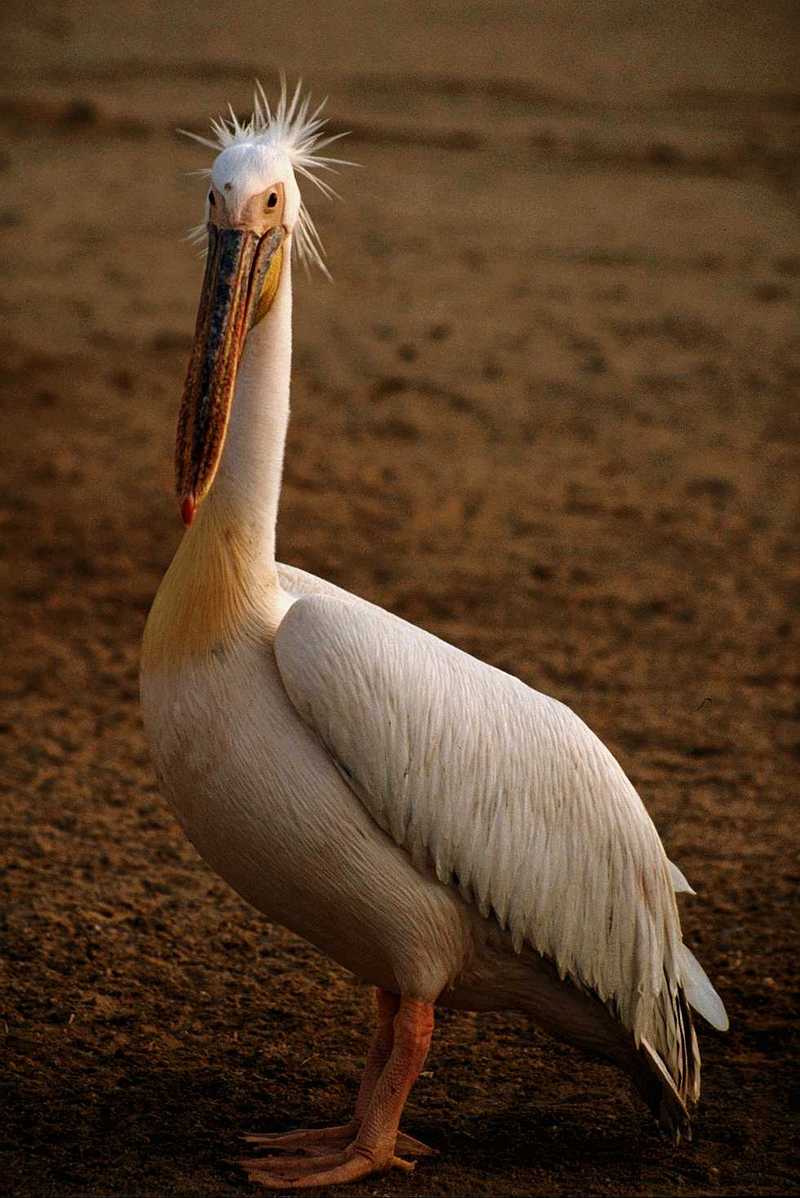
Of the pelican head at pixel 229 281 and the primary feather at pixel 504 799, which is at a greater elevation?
the pelican head at pixel 229 281

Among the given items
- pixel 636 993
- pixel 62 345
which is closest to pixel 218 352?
pixel 636 993

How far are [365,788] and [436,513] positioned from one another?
184 inches

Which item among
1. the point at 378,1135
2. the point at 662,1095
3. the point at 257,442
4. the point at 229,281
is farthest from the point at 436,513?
the point at 378,1135

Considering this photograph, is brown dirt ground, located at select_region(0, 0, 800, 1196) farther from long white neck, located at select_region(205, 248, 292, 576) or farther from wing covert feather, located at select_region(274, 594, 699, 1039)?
long white neck, located at select_region(205, 248, 292, 576)

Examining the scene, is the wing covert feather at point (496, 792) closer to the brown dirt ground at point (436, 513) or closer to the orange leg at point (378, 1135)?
the orange leg at point (378, 1135)

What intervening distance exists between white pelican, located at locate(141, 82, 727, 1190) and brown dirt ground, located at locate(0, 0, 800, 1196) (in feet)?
1.02

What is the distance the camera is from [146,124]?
577 inches

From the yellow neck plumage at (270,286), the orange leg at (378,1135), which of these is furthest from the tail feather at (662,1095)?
the yellow neck plumage at (270,286)

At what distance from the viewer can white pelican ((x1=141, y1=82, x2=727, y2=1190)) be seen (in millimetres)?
3328

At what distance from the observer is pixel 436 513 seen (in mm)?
7910

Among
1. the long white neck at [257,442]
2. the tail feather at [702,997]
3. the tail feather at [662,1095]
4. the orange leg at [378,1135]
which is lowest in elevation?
the orange leg at [378,1135]

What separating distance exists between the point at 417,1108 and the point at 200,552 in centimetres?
136

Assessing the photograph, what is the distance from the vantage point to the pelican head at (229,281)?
3355 millimetres

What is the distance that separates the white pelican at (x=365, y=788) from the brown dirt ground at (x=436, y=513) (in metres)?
0.31
